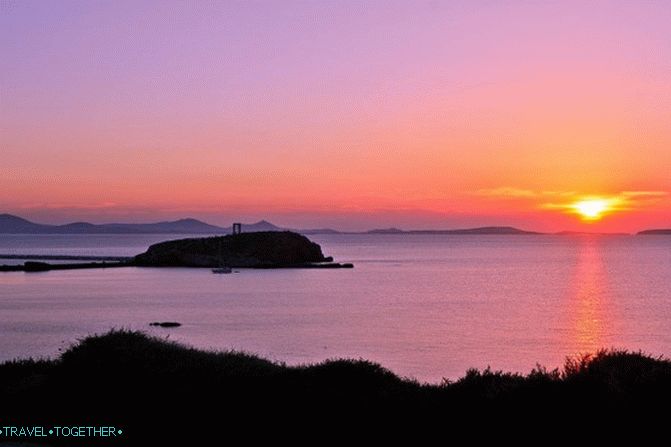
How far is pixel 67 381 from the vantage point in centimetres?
1709

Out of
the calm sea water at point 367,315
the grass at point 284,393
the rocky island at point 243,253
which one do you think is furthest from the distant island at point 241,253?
the grass at point 284,393

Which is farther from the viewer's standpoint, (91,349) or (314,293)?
(314,293)

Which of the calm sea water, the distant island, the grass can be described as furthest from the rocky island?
the grass

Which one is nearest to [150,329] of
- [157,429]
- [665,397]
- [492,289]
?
[157,429]

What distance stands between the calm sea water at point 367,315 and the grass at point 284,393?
7.19 m

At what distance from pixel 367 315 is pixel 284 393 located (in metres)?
53.0

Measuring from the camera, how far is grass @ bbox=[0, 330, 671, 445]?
528 inches

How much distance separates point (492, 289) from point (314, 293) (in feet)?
71.5

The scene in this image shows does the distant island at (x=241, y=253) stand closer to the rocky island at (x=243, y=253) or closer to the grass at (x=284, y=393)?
the rocky island at (x=243, y=253)

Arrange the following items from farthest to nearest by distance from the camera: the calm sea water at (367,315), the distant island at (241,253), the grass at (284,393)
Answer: the distant island at (241,253), the calm sea water at (367,315), the grass at (284,393)

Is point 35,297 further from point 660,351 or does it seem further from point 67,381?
point 67,381

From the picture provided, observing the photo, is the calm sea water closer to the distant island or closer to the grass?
the grass

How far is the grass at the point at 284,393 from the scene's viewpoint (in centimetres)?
1341

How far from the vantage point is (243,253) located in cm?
16275
